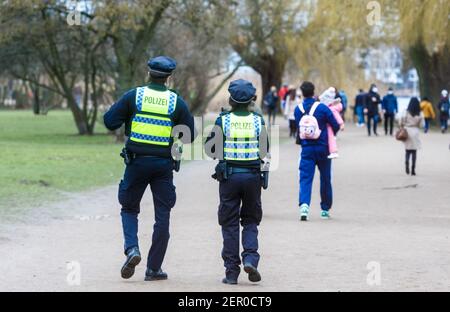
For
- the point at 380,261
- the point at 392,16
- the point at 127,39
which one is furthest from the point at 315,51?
the point at 380,261

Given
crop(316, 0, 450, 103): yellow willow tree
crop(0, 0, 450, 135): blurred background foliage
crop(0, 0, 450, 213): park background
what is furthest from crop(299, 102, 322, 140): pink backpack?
crop(0, 0, 450, 135): blurred background foliage

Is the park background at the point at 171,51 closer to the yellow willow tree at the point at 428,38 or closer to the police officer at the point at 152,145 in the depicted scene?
the yellow willow tree at the point at 428,38

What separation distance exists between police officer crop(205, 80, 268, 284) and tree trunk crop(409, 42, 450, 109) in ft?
128

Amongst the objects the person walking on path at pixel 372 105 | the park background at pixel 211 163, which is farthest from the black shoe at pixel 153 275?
the person walking on path at pixel 372 105

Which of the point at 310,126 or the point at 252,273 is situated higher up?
the point at 310,126

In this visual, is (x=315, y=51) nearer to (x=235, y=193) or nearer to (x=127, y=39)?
(x=127, y=39)

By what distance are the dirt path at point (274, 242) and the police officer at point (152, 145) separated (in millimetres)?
365

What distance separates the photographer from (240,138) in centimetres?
995

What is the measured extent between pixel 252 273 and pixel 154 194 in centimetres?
110

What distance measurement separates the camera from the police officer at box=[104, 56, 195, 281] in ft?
31.9

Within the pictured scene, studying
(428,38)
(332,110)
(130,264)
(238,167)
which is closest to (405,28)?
(428,38)

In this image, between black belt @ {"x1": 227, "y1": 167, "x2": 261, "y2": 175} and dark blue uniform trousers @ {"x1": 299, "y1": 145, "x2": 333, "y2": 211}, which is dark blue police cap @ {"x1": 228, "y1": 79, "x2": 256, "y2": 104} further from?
dark blue uniform trousers @ {"x1": 299, "y1": 145, "x2": 333, "y2": 211}

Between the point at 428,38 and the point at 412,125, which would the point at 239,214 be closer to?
the point at 412,125
